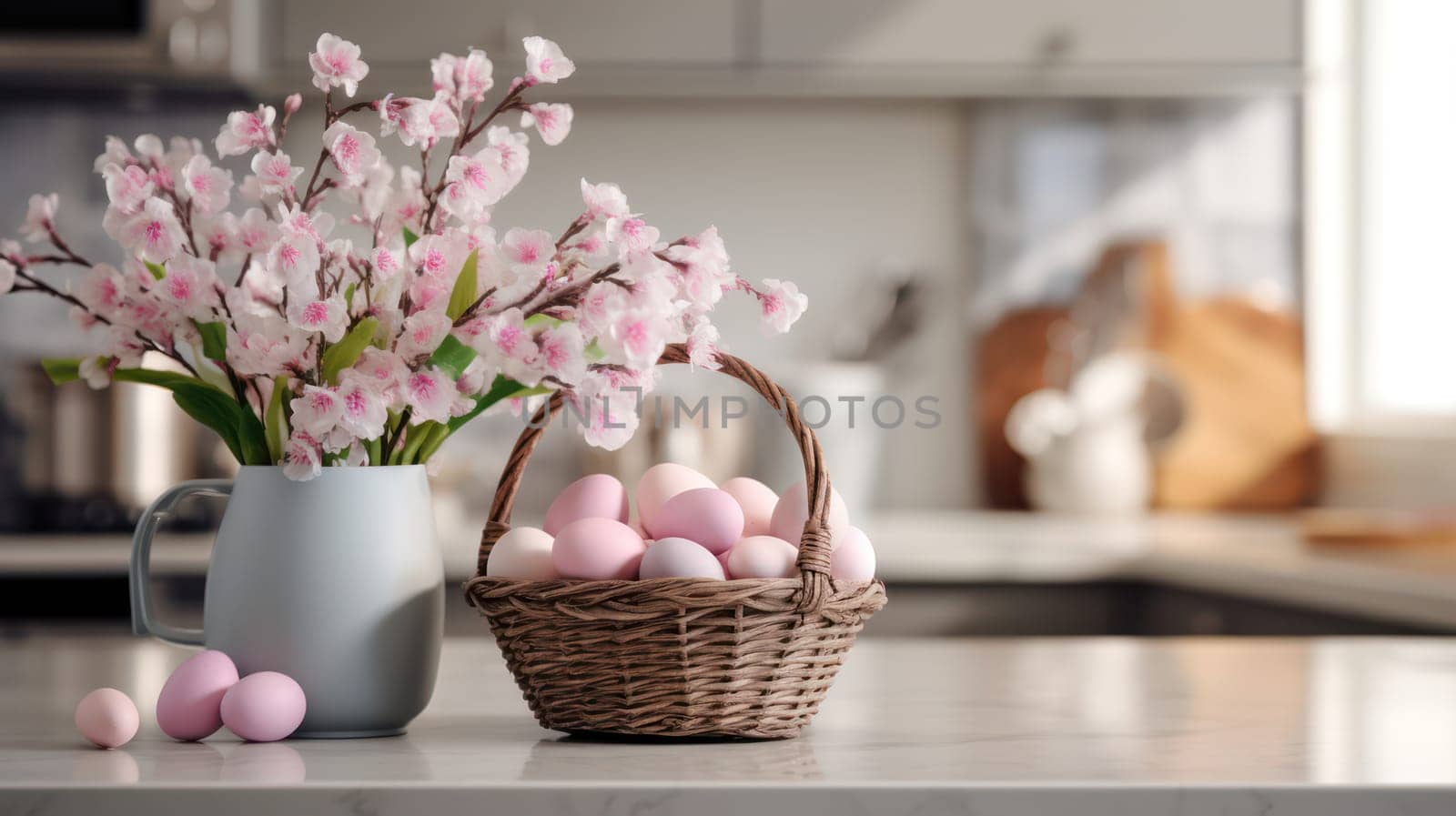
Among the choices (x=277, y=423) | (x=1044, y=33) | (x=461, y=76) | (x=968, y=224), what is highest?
(x=1044, y=33)

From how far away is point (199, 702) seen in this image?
854 mm

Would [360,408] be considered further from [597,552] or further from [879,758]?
[879,758]

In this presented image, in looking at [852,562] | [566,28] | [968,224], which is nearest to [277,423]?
[852,562]

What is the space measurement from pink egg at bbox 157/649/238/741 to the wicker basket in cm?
15

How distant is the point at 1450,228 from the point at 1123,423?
2.22 ft

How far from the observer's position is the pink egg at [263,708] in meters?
0.84

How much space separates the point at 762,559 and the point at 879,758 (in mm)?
128

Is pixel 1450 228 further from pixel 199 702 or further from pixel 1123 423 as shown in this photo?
pixel 199 702

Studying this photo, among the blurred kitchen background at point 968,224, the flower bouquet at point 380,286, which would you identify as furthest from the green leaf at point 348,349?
the blurred kitchen background at point 968,224

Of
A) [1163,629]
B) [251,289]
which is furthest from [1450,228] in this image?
[251,289]

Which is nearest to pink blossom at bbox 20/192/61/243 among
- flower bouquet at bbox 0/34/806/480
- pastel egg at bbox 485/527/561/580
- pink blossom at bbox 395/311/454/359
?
flower bouquet at bbox 0/34/806/480

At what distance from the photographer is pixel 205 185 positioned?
84cm

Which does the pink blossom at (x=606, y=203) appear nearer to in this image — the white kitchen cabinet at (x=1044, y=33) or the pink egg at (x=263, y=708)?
the pink egg at (x=263, y=708)

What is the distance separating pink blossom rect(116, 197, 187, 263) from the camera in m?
0.83
